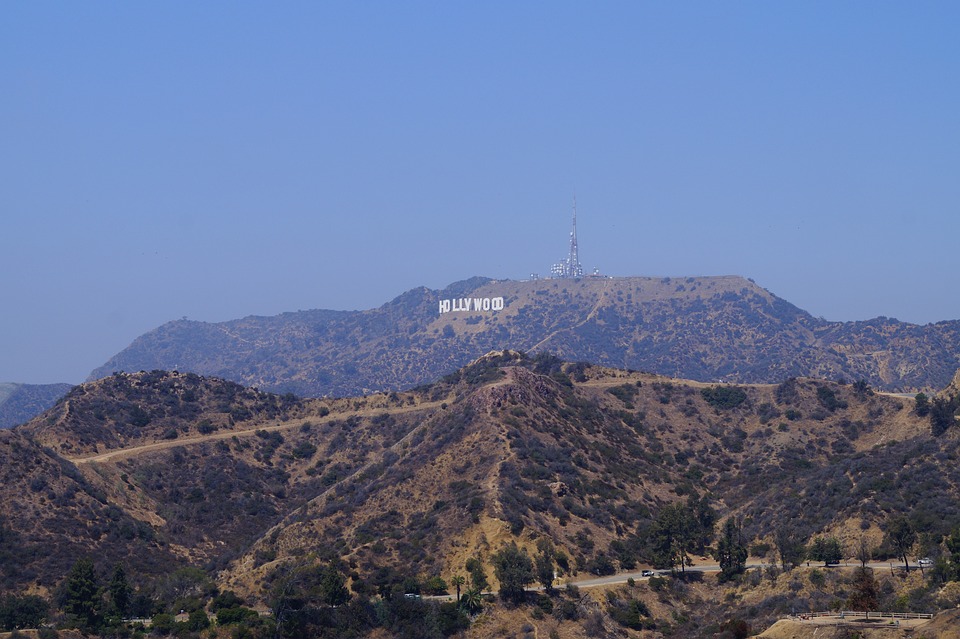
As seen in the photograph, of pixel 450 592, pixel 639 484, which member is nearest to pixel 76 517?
pixel 450 592

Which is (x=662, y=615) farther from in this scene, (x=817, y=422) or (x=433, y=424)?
(x=817, y=422)

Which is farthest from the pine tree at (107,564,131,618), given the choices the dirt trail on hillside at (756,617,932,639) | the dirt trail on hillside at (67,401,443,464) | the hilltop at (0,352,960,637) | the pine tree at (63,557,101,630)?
the dirt trail on hillside at (756,617,932,639)

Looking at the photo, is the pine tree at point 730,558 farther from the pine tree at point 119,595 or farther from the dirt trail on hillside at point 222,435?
the dirt trail on hillside at point 222,435

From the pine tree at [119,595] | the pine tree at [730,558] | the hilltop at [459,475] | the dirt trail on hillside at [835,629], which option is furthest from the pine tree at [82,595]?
the dirt trail on hillside at [835,629]

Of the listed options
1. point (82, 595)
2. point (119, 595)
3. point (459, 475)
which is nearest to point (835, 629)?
point (119, 595)

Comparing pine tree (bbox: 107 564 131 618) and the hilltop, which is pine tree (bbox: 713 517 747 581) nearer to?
the hilltop

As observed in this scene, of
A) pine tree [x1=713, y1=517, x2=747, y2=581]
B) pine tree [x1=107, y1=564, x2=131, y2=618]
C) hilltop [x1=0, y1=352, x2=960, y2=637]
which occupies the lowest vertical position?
pine tree [x1=107, y1=564, x2=131, y2=618]
